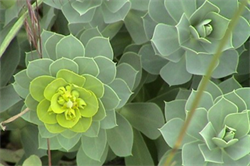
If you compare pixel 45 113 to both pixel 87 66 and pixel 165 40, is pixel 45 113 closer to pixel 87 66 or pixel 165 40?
pixel 87 66

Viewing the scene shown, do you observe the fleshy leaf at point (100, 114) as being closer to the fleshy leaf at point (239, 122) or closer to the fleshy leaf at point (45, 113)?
the fleshy leaf at point (45, 113)

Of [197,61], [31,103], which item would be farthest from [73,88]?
[197,61]

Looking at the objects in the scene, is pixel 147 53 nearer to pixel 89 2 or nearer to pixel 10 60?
pixel 89 2

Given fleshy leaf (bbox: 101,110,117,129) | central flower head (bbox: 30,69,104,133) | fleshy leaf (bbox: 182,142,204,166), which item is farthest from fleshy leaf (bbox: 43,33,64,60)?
fleshy leaf (bbox: 182,142,204,166)

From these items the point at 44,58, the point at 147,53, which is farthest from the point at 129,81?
the point at 44,58

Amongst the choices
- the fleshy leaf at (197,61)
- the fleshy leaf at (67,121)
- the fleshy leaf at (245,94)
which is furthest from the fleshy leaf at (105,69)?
the fleshy leaf at (245,94)
